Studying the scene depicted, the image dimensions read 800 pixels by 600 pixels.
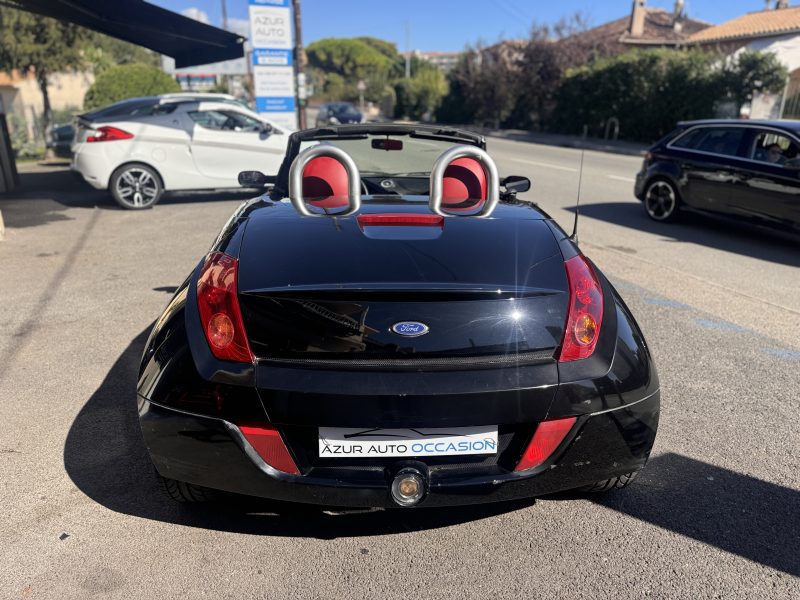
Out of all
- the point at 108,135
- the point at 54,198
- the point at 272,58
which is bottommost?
the point at 54,198

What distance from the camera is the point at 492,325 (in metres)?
2.30

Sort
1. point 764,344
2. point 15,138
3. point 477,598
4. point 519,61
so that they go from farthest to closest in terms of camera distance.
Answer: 1. point 519,61
2. point 15,138
3. point 764,344
4. point 477,598

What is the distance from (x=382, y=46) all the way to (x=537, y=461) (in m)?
117

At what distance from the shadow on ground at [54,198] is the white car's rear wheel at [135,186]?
35cm

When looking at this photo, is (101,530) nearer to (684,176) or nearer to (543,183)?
(684,176)

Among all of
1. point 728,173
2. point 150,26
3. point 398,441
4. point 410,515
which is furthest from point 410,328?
point 150,26

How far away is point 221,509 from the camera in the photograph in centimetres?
274

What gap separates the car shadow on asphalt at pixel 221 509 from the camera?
8.66 feet

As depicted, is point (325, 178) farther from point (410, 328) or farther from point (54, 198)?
point (54, 198)

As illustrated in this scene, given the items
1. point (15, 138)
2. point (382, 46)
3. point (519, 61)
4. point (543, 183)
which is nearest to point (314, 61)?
point (382, 46)

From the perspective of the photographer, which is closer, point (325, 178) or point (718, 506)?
point (718, 506)

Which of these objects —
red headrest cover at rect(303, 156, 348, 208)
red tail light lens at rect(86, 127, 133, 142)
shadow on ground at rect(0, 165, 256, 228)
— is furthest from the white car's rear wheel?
red headrest cover at rect(303, 156, 348, 208)

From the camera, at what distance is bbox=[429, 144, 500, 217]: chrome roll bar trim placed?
3002 mm

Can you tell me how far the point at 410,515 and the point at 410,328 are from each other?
2.97 ft
